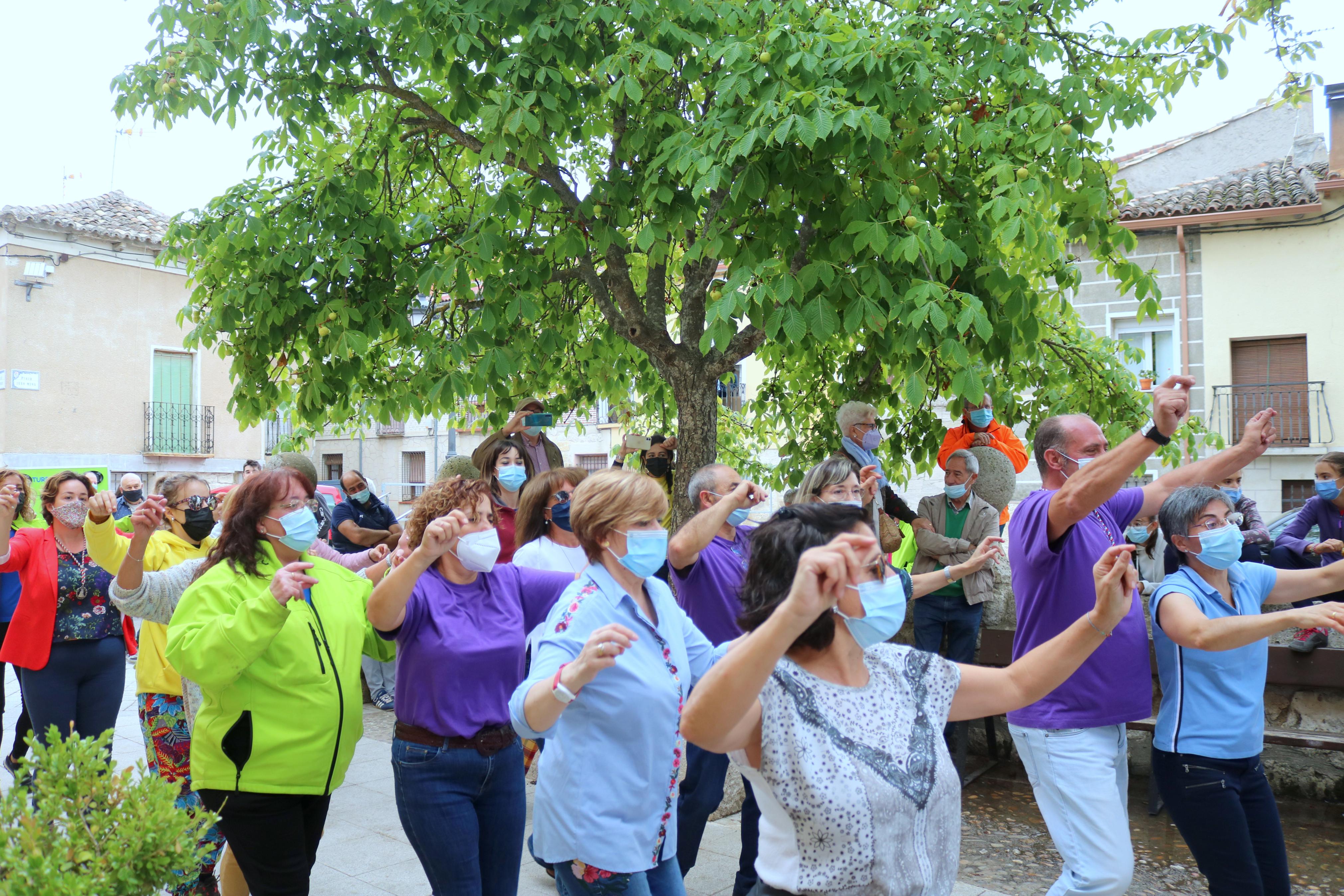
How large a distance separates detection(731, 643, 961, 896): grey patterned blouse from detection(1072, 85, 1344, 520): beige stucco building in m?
14.8

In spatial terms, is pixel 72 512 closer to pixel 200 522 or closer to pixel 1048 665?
pixel 200 522

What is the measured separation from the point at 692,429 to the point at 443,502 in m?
3.46

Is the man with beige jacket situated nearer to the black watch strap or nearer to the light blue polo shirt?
the light blue polo shirt

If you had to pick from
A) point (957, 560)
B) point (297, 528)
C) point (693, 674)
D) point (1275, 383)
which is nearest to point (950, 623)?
point (957, 560)

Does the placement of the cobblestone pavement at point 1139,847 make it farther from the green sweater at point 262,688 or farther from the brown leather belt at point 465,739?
the green sweater at point 262,688

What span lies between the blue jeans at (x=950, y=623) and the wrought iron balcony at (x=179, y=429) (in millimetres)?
21730

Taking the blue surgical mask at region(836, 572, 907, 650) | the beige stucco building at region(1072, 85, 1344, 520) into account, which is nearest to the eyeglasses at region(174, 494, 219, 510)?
the blue surgical mask at region(836, 572, 907, 650)

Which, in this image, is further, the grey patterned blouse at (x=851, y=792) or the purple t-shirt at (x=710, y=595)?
the purple t-shirt at (x=710, y=595)

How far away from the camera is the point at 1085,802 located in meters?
3.56

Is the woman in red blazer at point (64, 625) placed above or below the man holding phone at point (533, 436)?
below

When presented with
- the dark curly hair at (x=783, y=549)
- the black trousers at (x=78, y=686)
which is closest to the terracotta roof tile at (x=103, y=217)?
the black trousers at (x=78, y=686)

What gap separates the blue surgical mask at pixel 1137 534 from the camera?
7059 mm

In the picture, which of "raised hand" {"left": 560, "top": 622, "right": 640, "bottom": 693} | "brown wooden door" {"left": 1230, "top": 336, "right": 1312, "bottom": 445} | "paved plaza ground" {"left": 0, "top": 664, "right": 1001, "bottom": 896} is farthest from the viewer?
"brown wooden door" {"left": 1230, "top": 336, "right": 1312, "bottom": 445}

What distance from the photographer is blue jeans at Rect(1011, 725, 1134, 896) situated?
349 centimetres
